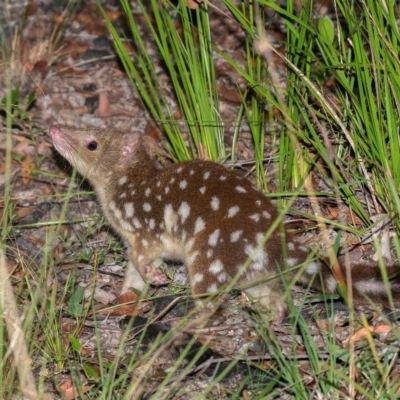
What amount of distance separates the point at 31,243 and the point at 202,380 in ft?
6.39

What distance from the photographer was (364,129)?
504cm

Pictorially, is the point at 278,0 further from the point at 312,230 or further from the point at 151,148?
the point at 312,230

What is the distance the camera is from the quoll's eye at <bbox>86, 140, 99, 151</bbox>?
5.69 metres

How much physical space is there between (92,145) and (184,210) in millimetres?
963

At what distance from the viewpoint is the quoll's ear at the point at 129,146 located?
559cm

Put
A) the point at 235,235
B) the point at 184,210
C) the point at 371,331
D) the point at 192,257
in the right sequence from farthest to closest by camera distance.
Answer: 1. the point at 184,210
2. the point at 192,257
3. the point at 235,235
4. the point at 371,331

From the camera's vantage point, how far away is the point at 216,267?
4.69 metres

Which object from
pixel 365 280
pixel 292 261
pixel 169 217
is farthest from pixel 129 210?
pixel 365 280

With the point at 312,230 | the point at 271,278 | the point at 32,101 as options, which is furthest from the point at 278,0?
the point at 271,278

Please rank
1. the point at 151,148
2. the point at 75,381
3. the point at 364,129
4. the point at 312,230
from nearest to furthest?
the point at 75,381
the point at 364,129
the point at 312,230
the point at 151,148

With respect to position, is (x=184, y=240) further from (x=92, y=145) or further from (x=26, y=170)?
(x=26, y=170)

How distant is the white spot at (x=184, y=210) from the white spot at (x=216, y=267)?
1.22 ft

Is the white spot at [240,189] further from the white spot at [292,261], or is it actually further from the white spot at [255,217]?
the white spot at [292,261]

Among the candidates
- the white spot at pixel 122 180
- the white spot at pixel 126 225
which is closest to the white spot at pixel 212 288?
the white spot at pixel 126 225
